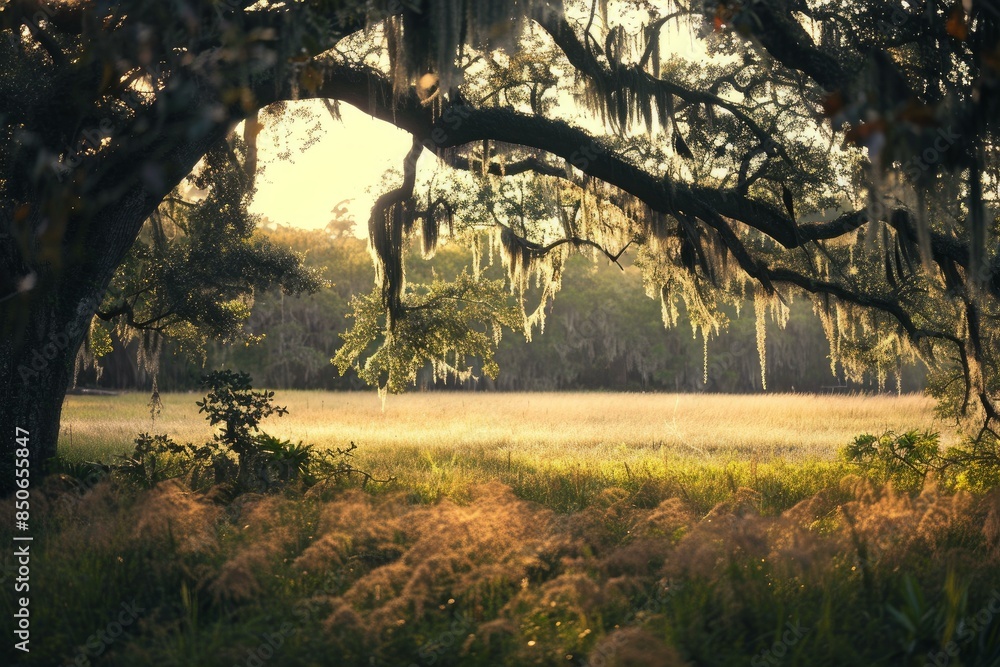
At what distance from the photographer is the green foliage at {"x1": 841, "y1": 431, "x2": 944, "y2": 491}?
1139 cm

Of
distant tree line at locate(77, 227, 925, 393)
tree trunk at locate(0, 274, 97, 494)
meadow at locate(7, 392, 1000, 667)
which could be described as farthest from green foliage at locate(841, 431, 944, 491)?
distant tree line at locate(77, 227, 925, 393)

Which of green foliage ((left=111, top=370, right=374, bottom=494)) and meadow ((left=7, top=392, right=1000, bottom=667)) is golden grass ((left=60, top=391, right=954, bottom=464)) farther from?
meadow ((left=7, top=392, right=1000, bottom=667))

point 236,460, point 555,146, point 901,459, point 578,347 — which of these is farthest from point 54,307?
point 578,347

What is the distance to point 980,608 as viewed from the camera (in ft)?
18.0

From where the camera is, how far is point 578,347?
4747 centimetres

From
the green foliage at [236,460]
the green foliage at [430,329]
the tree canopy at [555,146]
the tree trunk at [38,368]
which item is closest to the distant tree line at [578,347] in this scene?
the green foliage at [430,329]

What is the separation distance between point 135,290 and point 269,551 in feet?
32.2

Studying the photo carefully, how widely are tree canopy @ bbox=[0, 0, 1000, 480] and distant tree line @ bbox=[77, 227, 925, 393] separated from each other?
95.7 ft

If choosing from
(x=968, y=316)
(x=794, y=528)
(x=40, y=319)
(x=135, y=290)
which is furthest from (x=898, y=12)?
(x=135, y=290)

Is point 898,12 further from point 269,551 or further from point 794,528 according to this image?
point 269,551

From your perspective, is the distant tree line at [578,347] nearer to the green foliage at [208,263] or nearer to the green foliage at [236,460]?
the green foliage at [208,263]

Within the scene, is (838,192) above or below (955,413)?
above

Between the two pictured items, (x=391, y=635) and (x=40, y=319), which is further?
(x=40, y=319)

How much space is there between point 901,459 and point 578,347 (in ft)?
118
